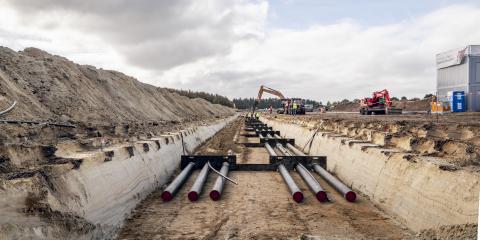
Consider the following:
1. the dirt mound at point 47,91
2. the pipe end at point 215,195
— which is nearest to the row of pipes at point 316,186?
the pipe end at point 215,195

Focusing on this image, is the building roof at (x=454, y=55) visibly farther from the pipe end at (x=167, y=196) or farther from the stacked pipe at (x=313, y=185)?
the pipe end at (x=167, y=196)

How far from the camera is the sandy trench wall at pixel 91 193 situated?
347 centimetres

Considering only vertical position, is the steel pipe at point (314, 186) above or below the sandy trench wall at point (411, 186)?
below

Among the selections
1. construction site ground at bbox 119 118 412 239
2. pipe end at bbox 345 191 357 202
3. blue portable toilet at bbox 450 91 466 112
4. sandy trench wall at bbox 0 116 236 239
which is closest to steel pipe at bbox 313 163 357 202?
pipe end at bbox 345 191 357 202

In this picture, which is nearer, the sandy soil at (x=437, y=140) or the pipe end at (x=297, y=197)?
the sandy soil at (x=437, y=140)

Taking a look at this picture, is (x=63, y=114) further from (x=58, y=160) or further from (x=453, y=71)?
(x=453, y=71)

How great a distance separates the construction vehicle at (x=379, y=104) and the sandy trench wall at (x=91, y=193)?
921 inches

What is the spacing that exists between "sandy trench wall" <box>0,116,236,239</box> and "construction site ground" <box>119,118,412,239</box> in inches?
10.1

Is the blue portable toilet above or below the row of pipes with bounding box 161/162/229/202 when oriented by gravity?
above

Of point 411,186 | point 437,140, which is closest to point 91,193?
point 411,186

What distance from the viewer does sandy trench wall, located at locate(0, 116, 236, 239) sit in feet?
11.4

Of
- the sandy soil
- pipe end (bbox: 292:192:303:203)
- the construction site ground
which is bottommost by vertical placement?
the construction site ground

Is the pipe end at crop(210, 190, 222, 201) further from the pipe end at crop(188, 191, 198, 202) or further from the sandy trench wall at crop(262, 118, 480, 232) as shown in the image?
the sandy trench wall at crop(262, 118, 480, 232)

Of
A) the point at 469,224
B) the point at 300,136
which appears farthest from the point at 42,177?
the point at 300,136
